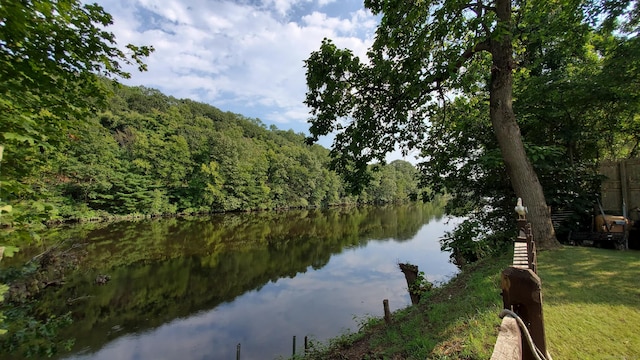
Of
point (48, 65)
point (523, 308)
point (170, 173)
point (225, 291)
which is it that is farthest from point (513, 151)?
point (170, 173)

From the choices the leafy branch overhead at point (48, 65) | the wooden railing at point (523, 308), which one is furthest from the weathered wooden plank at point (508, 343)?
the leafy branch overhead at point (48, 65)

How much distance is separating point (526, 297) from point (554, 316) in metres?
2.52

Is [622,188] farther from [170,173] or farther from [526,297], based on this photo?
[170,173]

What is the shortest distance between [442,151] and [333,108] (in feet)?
11.2

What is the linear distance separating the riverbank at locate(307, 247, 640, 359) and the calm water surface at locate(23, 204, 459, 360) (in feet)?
12.5

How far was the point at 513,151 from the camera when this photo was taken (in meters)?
5.84

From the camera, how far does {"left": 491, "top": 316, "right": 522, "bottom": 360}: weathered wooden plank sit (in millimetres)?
1170

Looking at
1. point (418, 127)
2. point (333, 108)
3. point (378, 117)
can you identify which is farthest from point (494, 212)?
point (333, 108)

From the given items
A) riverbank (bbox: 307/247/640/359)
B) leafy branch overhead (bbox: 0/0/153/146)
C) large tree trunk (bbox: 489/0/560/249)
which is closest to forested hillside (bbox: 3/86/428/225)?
large tree trunk (bbox: 489/0/560/249)

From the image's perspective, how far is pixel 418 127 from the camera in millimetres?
7867

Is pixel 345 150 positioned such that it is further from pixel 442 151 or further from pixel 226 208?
pixel 226 208

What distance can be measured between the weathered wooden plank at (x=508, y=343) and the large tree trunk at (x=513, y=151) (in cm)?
533

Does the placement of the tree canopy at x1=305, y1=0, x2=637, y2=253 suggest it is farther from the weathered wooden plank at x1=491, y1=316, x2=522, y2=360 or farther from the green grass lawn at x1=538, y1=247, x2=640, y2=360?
the weathered wooden plank at x1=491, y1=316, x2=522, y2=360

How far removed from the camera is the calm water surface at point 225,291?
8.51 meters
